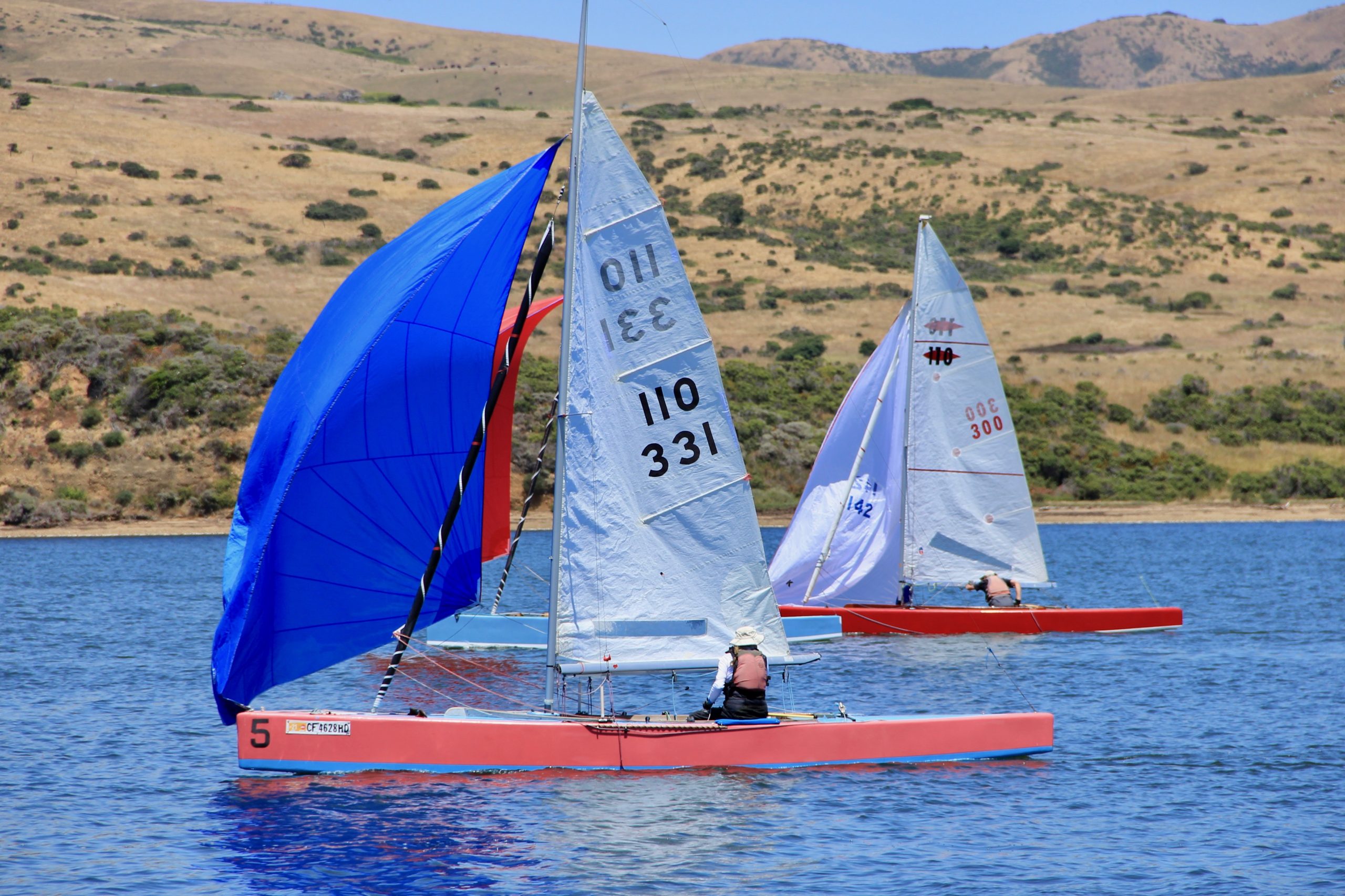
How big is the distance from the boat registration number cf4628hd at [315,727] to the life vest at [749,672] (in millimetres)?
4363

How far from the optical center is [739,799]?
16.5 m

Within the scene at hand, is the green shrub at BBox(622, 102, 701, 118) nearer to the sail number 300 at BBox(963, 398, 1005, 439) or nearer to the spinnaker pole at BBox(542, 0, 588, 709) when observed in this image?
the sail number 300 at BBox(963, 398, 1005, 439)

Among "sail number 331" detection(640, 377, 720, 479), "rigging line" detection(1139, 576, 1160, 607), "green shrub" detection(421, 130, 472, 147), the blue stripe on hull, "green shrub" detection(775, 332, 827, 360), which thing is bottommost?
"rigging line" detection(1139, 576, 1160, 607)

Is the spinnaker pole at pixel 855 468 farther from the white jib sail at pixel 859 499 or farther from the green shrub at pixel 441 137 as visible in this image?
the green shrub at pixel 441 137

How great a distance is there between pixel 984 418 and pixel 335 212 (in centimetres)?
6728

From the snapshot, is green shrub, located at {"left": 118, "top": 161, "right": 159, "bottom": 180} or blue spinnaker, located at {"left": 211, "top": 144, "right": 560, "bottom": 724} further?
green shrub, located at {"left": 118, "top": 161, "right": 159, "bottom": 180}

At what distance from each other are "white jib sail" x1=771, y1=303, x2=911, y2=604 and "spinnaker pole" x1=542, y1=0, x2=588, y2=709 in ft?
42.3

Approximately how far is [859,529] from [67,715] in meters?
14.7

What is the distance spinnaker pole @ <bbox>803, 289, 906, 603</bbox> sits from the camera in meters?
28.8

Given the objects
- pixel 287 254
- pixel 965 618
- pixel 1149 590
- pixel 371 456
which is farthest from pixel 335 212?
pixel 371 456

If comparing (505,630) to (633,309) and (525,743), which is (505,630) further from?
(633,309)

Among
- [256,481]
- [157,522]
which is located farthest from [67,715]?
[157,522]

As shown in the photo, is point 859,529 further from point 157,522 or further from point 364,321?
point 157,522

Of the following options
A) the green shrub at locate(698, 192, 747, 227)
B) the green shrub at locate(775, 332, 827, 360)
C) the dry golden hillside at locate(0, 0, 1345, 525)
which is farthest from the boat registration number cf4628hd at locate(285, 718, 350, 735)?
the green shrub at locate(698, 192, 747, 227)
